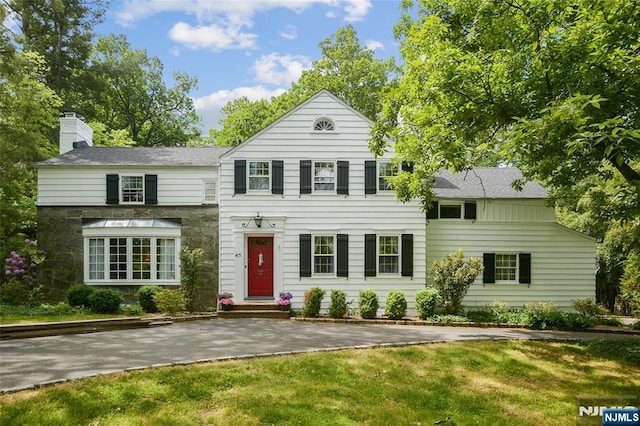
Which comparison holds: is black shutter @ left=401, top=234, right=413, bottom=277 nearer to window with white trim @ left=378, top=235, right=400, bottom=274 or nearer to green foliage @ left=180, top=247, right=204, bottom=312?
window with white trim @ left=378, top=235, right=400, bottom=274

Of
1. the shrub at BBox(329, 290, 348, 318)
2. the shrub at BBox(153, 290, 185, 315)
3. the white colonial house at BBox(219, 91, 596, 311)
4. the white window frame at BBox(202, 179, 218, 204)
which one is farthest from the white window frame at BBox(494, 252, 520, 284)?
the shrub at BBox(153, 290, 185, 315)

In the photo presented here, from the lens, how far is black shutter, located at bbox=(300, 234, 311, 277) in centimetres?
1452

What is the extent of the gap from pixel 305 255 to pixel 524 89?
892 centimetres

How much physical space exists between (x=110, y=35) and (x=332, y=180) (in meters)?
29.4

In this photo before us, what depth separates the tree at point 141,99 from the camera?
31594 mm

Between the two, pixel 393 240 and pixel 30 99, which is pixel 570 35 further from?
pixel 30 99

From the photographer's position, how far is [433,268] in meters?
14.0

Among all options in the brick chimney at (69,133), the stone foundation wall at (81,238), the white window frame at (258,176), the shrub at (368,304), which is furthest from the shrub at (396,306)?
the brick chimney at (69,133)

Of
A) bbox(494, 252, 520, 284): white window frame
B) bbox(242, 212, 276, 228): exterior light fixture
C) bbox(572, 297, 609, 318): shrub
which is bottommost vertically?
bbox(572, 297, 609, 318): shrub

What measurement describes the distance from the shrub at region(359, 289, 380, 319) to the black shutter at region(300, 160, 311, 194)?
4361 millimetres

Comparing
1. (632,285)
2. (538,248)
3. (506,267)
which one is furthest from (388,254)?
(632,285)

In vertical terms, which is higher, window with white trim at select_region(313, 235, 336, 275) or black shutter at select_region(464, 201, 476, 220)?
black shutter at select_region(464, 201, 476, 220)

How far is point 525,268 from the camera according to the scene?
15.4m

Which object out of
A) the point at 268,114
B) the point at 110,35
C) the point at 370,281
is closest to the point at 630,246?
the point at 370,281
